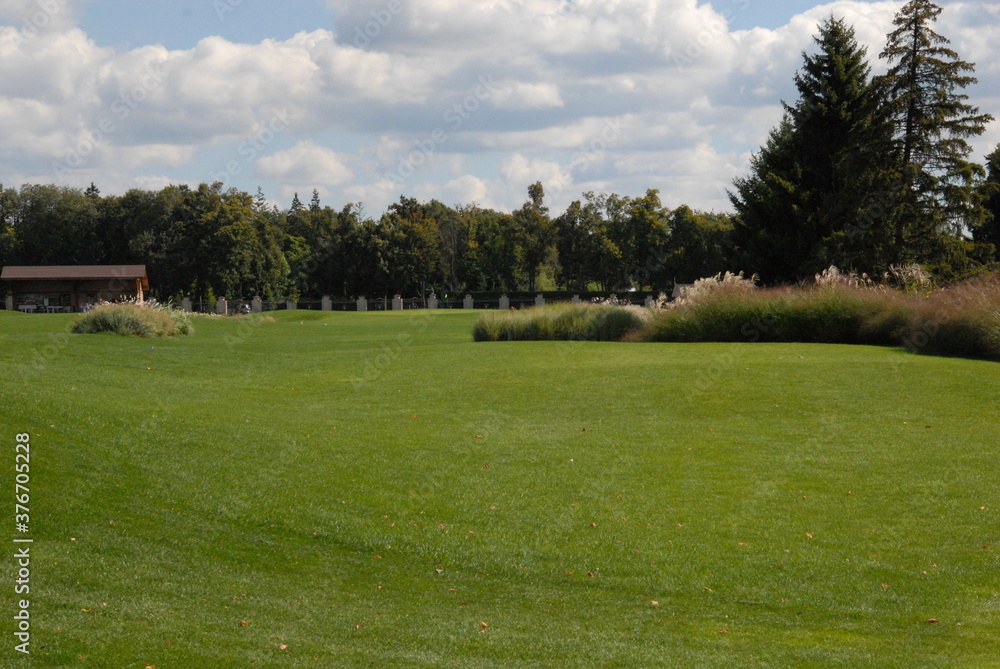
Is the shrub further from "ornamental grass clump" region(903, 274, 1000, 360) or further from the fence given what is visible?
the fence

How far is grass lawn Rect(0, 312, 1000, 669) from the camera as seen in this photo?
5.54 m

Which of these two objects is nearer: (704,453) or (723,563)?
(723,563)

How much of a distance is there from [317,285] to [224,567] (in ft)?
228

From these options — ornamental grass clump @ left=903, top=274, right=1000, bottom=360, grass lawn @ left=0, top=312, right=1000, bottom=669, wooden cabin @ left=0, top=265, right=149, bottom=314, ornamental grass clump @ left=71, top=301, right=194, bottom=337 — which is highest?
wooden cabin @ left=0, top=265, right=149, bottom=314

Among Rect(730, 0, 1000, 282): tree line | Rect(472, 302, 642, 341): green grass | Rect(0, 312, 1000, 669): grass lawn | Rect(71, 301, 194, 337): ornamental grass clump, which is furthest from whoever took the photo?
Rect(730, 0, 1000, 282): tree line

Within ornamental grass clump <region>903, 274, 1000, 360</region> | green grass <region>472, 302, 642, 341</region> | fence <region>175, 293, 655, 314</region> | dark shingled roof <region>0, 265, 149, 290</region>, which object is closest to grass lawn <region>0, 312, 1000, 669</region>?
ornamental grass clump <region>903, 274, 1000, 360</region>

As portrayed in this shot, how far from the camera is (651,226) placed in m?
66.4

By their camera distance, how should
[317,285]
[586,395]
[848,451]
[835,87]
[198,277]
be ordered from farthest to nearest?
[317,285]
[198,277]
[835,87]
[586,395]
[848,451]

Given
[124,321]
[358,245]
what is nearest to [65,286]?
[358,245]

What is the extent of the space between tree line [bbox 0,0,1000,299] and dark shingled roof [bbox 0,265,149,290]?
5925 mm

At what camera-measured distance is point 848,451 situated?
36.3ft

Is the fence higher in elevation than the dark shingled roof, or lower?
lower

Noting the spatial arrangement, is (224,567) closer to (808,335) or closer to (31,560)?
(31,560)

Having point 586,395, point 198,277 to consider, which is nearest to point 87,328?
point 586,395
